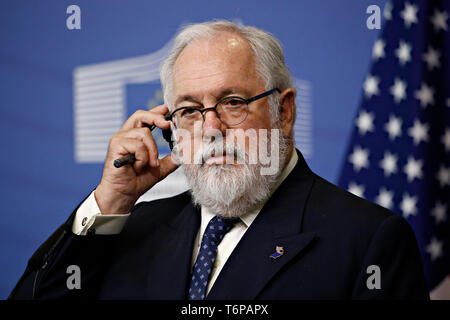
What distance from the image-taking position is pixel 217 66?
1.54m

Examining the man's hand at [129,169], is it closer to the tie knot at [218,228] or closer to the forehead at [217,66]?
the forehead at [217,66]

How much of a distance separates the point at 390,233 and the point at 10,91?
2.86 metres

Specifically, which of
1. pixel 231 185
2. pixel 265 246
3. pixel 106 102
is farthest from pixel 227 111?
pixel 106 102

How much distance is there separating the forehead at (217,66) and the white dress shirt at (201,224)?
418 mm

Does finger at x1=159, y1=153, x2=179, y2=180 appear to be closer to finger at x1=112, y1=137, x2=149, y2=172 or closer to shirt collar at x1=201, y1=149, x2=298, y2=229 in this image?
finger at x1=112, y1=137, x2=149, y2=172

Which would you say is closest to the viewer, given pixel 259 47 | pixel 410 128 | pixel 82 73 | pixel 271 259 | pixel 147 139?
pixel 271 259

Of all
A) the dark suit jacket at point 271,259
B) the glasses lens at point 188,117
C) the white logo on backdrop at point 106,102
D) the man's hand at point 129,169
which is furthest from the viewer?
the white logo on backdrop at point 106,102

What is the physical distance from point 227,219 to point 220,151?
0.27 meters

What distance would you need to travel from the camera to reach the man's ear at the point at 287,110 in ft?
5.65

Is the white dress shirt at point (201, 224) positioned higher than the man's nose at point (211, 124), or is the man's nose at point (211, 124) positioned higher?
the man's nose at point (211, 124)

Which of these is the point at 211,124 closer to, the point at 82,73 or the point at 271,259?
the point at 271,259

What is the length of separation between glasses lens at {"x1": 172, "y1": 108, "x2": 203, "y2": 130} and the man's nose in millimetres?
42

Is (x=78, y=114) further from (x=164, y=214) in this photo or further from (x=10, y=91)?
(x=164, y=214)

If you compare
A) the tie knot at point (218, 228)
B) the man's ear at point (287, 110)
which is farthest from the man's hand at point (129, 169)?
the man's ear at point (287, 110)
